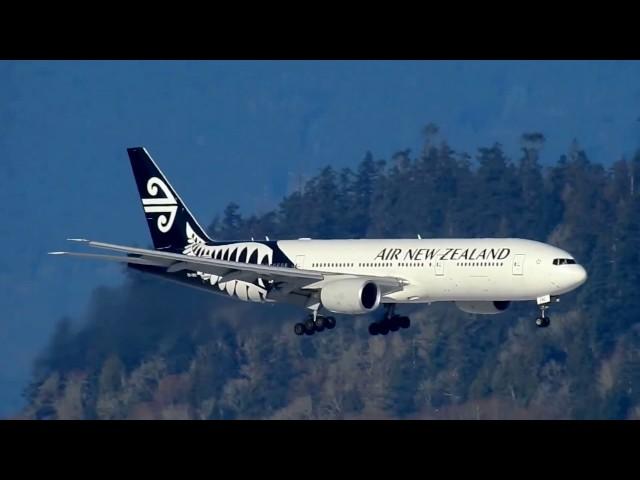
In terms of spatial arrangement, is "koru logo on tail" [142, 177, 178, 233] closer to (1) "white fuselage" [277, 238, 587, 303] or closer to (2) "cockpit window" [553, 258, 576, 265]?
(1) "white fuselage" [277, 238, 587, 303]

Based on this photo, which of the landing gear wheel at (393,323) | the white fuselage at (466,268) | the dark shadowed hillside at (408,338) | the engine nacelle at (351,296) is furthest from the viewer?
the dark shadowed hillside at (408,338)


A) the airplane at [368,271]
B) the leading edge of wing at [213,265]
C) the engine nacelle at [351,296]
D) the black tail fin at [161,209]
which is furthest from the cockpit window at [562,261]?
the black tail fin at [161,209]

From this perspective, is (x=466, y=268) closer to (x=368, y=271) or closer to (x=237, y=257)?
(x=368, y=271)

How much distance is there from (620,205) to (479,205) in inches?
381

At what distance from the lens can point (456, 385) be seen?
105188 mm

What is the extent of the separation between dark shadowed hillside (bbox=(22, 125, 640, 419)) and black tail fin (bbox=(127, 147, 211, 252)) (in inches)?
365

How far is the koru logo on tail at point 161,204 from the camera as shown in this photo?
254 ft

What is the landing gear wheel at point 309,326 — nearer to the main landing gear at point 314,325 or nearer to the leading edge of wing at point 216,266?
the main landing gear at point 314,325

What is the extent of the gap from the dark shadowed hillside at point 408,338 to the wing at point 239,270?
12795 mm

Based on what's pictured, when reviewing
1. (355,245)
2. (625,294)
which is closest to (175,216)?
(355,245)

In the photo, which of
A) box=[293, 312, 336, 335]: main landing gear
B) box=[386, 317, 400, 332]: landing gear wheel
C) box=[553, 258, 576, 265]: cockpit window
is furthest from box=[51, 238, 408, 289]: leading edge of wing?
box=[553, 258, 576, 265]: cockpit window

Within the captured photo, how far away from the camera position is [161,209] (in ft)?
256

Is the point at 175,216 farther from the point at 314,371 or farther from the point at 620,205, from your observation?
the point at 620,205

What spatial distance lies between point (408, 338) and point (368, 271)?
38464 millimetres
